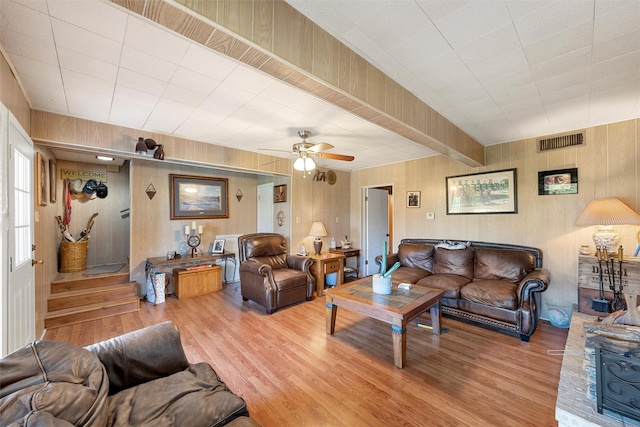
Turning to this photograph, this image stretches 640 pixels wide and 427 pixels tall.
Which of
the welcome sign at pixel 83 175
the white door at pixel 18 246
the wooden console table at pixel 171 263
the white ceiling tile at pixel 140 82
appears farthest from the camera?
the welcome sign at pixel 83 175

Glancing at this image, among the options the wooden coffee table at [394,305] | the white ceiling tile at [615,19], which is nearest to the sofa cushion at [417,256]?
the wooden coffee table at [394,305]

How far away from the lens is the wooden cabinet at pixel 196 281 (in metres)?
4.11

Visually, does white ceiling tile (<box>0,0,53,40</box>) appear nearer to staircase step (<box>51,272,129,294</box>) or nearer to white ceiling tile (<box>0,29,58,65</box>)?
white ceiling tile (<box>0,29,58,65</box>)

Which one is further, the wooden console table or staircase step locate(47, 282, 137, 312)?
the wooden console table

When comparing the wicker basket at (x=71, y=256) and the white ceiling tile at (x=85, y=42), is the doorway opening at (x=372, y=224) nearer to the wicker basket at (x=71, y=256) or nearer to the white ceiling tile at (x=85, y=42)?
the white ceiling tile at (x=85, y=42)

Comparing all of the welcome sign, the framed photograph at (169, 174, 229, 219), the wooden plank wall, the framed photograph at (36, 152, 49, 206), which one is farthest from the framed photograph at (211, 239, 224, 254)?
the wooden plank wall

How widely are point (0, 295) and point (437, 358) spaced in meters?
3.32

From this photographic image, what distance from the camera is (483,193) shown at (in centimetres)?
392

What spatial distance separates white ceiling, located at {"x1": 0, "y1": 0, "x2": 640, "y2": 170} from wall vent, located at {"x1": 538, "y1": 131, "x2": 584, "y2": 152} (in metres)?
0.13

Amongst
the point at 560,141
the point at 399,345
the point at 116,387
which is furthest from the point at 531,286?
the point at 116,387

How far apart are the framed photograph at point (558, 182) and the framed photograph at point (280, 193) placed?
4012 millimetres

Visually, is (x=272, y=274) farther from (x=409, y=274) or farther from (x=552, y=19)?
(x=552, y=19)

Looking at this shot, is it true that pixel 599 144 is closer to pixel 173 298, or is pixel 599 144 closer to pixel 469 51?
pixel 469 51

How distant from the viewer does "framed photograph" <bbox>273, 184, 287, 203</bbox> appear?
16.5 feet
